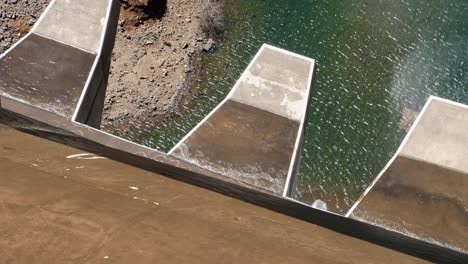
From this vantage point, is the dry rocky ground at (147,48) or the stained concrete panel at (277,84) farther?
the dry rocky ground at (147,48)

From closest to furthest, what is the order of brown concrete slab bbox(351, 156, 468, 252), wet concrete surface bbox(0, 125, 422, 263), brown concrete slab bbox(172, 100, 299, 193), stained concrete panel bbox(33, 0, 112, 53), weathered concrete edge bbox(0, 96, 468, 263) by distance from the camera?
wet concrete surface bbox(0, 125, 422, 263), weathered concrete edge bbox(0, 96, 468, 263), brown concrete slab bbox(351, 156, 468, 252), brown concrete slab bbox(172, 100, 299, 193), stained concrete panel bbox(33, 0, 112, 53)

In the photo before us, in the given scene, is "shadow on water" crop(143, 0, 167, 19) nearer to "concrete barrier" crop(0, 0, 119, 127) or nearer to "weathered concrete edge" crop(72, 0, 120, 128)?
"weathered concrete edge" crop(72, 0, 120, 128)

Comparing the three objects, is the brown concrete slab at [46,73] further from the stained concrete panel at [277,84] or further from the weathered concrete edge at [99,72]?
the stained concrete panel at [277,84]

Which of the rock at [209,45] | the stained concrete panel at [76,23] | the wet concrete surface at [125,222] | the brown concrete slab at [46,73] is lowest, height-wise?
the wet concrete surface at [125,222]

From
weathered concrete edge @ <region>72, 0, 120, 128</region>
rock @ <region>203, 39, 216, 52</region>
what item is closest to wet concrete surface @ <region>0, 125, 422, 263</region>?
weathered concrete edge @ <region>72, 0, 120, 128</region>

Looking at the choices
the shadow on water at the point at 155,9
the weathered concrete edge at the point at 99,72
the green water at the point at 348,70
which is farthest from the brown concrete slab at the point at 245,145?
the shadow on water at the point at 155,9

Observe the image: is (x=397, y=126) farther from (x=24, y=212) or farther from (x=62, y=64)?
(x=24, y=212)
